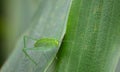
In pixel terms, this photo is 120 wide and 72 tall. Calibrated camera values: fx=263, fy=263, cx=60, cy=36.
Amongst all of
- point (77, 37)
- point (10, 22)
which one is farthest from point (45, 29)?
point (10, 22)

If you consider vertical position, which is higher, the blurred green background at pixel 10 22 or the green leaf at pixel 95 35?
the green leaf at pixel 95 35

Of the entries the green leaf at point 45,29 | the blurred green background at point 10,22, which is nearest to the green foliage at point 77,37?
the green leaf at point 45,29

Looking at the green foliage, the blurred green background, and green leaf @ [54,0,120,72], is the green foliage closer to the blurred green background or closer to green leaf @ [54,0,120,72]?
green leaf @ [54,0,120,72]

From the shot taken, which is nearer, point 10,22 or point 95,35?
point 95,35

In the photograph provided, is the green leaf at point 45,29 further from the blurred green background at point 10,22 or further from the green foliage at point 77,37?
the blurred green background at point 10,22

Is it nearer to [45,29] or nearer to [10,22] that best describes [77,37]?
[45,29]

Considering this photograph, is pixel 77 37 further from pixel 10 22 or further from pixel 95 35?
pixel 10 22

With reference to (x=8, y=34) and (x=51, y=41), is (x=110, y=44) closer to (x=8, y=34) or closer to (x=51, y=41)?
(x=51, y=41)

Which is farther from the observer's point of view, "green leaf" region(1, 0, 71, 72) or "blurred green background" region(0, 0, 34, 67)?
"blurred green background" region(0, 0, 34, 67)

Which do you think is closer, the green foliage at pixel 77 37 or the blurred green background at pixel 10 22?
the green foliage at pixel 77 37

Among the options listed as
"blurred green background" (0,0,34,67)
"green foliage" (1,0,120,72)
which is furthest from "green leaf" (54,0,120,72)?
"blurred green background" (0,0,34,67)
